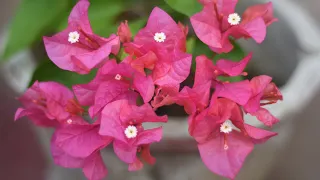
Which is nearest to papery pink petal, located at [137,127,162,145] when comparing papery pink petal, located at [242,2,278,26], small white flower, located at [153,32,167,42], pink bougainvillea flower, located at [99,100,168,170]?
pink bougainvillea flower, located at [99,100,168,170]

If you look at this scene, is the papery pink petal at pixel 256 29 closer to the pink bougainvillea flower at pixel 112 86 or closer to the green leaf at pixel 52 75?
the pink bougainvillea flower at pixel 112 86

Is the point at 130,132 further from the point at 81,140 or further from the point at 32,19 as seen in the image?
the point at 32,19

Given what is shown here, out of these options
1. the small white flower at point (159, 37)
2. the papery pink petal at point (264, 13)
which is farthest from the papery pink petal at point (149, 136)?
the papery pink petal at point (264, 13)

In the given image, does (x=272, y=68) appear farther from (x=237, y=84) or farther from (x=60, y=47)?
(x=60, y=47)

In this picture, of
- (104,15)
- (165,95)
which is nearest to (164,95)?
(165,95)

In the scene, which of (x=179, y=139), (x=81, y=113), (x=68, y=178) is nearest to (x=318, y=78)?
(x=179, y=139)
